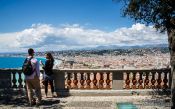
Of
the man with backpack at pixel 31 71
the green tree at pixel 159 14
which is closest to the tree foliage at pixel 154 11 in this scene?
the green tree at pixel 159 14

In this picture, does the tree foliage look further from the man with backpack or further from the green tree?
the man with backpack

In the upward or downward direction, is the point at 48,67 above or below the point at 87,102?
above

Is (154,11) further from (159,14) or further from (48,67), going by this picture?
(48,67)

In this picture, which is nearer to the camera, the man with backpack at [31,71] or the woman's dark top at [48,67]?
the man with backpack at [31,71]

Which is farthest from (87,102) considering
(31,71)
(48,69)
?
(31,71)

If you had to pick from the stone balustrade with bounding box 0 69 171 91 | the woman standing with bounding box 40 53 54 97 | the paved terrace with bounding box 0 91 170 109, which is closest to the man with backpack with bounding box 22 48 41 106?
the paved terrace with bounding box 0 91 170 109

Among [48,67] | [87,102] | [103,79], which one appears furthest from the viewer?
[103,79]

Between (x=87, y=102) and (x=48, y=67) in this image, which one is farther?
(x=48, y=67)

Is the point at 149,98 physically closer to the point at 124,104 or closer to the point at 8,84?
the point at 124,104

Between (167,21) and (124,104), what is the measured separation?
353 centimetres

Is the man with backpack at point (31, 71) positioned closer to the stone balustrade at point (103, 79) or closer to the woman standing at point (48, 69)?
the woman standing at point (48, 69)

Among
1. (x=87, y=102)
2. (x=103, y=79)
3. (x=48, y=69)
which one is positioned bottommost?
(x=87, y=102)

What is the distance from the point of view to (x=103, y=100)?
40.7 ft

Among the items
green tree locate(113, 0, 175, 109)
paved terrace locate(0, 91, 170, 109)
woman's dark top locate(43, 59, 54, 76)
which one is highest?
green tree locate(113, 0, 175, 109)
